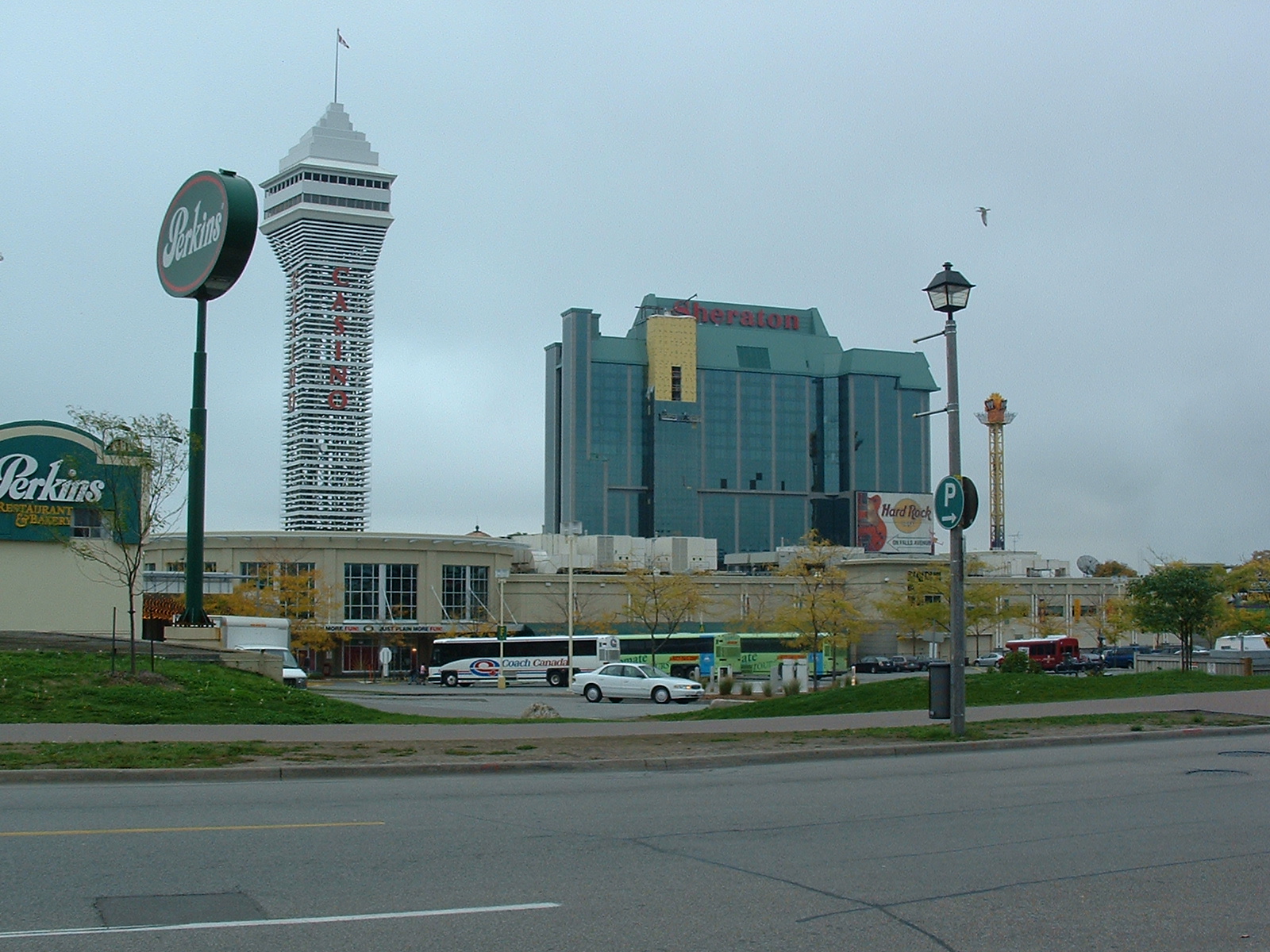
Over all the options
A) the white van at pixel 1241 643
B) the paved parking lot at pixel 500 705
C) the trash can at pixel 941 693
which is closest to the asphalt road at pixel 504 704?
the paved parking lot at pixel 500 705

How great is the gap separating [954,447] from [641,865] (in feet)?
38.6

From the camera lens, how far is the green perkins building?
179 meters

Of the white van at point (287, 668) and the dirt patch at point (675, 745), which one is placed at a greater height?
the dirt patch at point (675, 745)

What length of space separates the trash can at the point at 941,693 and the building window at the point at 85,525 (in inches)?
1071

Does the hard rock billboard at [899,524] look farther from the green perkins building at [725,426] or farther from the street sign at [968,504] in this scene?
the street sign at [968,504]

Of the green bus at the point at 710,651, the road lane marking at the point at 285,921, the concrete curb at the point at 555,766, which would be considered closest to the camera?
the road lane marking at the point at 285,921

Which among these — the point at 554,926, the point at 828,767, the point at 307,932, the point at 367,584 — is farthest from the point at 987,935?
the point at 367,584

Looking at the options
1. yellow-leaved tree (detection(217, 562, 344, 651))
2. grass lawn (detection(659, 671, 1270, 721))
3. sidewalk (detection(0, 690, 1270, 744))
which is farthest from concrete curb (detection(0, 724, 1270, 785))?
yellow-leaved tree (detection(217, 562, 344, 651))

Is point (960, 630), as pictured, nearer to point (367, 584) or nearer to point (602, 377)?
point (367, 584)

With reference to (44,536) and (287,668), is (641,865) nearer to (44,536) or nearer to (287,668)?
(44,536)

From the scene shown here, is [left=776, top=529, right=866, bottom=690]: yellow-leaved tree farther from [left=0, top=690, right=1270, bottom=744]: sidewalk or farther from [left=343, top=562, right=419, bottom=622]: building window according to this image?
[left=0, top=690, right=1270, bottom=744]: sidewalk

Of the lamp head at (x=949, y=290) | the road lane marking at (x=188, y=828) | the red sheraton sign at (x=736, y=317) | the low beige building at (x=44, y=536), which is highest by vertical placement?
the red sheraton sign at (x=736, y=317)

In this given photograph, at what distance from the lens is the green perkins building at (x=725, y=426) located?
179125 millimetres

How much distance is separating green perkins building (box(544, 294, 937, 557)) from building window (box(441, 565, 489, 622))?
85001mm
